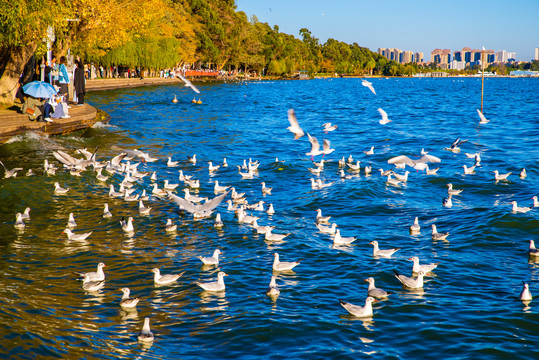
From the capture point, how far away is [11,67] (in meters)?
26.0

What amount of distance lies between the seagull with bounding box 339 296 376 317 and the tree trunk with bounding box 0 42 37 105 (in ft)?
73.1

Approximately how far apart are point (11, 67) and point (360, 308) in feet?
77.2

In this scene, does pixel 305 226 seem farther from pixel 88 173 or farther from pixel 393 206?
pixel 88 173

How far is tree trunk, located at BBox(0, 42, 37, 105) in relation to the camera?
25469 mm

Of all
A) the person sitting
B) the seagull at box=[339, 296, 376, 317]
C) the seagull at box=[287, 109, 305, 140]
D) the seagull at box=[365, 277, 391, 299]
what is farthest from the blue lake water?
the seagull at box=[287, 109, 305, 140]

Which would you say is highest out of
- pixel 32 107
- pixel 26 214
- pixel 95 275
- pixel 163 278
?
pixel 32 107

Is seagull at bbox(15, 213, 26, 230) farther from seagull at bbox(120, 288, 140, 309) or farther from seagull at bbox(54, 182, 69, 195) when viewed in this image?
seagull at bbox(120, 288, 140, 309)

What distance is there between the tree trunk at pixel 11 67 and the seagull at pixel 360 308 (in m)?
22.3

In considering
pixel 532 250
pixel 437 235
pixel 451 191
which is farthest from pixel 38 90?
pixel 532 250

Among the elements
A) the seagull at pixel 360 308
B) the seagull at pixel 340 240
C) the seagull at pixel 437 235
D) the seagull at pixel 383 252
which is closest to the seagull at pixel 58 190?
the seagull at pixel 340 240

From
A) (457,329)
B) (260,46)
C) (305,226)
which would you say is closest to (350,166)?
(305,226)

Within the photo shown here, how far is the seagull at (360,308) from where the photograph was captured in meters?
9.18

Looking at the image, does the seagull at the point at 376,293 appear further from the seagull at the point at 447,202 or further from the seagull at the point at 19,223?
the seagull at the point at 19,223

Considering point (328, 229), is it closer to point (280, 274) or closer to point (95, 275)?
point (280, 274)
